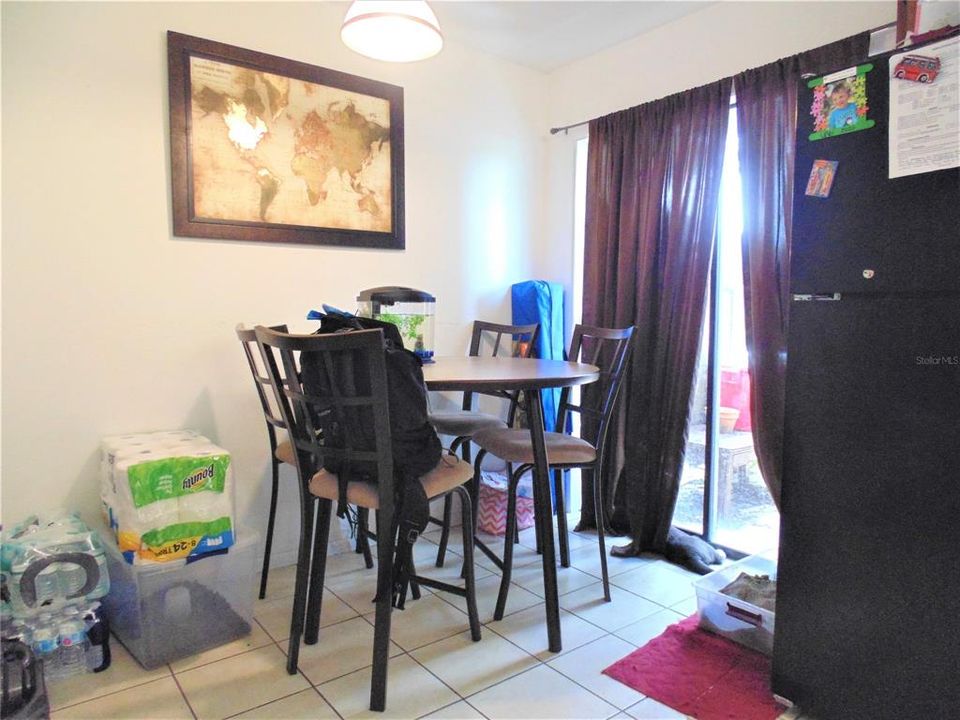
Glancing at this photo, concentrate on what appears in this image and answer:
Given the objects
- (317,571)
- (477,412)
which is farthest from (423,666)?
(477,412)

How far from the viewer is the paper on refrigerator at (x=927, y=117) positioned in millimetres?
1338

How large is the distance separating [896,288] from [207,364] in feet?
7.53

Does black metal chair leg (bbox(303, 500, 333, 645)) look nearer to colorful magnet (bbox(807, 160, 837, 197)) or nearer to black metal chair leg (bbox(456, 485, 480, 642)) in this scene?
black metal chair leg (bbox(456, 485, 480, 642))

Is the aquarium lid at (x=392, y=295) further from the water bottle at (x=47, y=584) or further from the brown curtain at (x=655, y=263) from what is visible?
the water bottle at (x=47, y=584)

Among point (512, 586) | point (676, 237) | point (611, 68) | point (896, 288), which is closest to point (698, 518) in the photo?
point (512, 586)

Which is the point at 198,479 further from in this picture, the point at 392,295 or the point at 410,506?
the point at 392,295

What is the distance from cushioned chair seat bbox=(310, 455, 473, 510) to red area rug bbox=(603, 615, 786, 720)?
75cm

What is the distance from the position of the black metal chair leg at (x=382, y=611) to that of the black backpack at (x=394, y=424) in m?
0.06

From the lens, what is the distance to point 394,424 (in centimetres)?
166

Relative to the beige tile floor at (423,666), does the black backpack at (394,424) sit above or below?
above

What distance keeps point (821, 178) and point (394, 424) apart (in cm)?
127

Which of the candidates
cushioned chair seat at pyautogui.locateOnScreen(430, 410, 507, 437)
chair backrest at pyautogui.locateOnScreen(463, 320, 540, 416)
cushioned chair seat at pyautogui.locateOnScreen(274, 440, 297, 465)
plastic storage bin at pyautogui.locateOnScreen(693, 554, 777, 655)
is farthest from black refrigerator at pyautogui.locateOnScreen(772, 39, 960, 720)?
cushioned chair seat at pyautogui.locateOnScreen(274, 440, 297, 465)

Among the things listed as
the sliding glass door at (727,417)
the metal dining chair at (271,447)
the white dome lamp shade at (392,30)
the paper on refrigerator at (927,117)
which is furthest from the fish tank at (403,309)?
the paper on refrigerator at (927,117)

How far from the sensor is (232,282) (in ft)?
8.13
